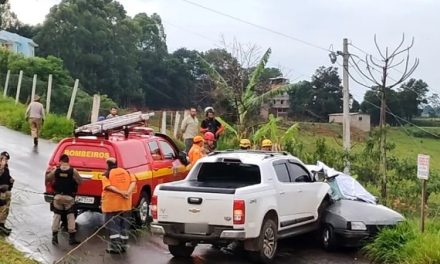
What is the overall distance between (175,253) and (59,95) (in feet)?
87.7

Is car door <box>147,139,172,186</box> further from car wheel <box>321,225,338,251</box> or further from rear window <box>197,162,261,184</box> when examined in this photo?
car wheel <box>321,225,338,251</box>

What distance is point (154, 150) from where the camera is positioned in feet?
45.5

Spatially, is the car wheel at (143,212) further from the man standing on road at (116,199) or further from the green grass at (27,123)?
the green grass at (27,123)

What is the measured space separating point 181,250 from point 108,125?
351 centimetres

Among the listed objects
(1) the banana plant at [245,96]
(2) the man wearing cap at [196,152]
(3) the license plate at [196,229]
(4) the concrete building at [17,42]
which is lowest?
(3) the license plate at [196,229]

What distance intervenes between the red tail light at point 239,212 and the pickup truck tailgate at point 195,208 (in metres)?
0.06

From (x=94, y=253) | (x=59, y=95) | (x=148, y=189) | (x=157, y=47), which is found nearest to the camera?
(x=94, y=253)

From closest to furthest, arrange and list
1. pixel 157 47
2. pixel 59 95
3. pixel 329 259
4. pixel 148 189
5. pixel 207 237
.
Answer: pixel 207 237 < pixel 329 259 < pixel 148 189 < pixel 59 95 < pixel 157 47

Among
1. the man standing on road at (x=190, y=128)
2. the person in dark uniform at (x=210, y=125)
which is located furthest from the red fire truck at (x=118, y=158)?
the man standing on road at (x=190, y=128)

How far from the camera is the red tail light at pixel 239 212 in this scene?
10086 mm

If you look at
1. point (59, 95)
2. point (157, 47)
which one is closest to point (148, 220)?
point (59, 95)

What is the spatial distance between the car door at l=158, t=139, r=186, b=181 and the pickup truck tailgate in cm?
351

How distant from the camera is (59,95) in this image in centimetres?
3653

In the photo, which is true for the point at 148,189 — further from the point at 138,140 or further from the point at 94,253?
the point at 94,253
